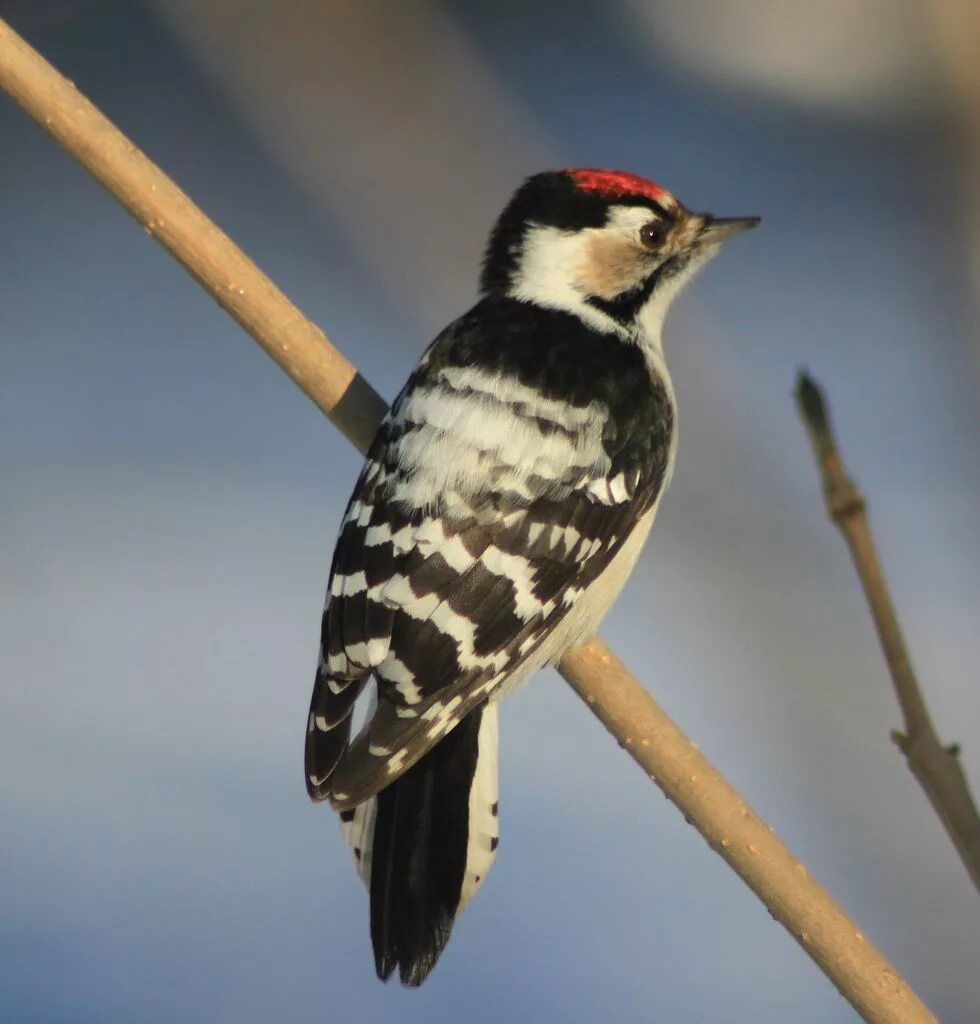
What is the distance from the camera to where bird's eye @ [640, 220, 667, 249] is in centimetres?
232

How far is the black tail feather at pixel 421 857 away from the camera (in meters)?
1.78

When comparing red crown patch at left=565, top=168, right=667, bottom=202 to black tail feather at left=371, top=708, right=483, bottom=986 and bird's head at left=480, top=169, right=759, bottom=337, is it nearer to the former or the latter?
bird's head at left=480, top=169, right=759, bottom=337

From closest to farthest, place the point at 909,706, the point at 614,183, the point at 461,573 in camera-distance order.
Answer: the point at 909,706
the point at 461,573
the point at 614,183

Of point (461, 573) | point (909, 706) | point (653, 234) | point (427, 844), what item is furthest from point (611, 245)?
point (909, 706)

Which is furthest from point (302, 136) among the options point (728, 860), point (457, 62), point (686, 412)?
point (728, 860)

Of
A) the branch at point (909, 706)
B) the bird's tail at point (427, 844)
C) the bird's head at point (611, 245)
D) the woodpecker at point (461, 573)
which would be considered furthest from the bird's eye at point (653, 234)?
the branch at point (909, 706)

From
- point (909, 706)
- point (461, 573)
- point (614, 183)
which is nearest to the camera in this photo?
point (909, 706)

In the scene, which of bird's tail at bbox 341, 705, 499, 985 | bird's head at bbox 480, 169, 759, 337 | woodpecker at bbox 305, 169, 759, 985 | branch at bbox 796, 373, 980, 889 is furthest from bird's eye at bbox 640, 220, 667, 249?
branch at bbox 796, 373, 980, 889

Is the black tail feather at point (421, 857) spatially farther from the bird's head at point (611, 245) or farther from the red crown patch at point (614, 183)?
the red crown patch at point (614, 183)

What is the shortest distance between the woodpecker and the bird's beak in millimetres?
315

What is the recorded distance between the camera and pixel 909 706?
129 cm

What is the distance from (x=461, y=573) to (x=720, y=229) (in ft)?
2.78

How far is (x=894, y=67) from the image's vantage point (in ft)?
9.29

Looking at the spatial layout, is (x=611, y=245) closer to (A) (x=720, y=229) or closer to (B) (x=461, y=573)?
(A) (x=720, y=229)
